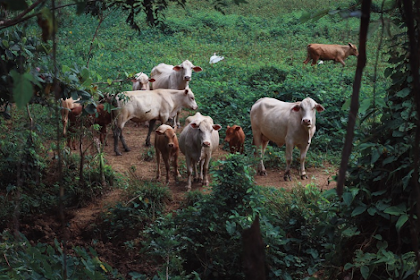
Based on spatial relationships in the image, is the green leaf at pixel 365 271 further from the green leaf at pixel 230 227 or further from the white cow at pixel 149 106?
the white cow at pixel 149 106

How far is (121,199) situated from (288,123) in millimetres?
2948

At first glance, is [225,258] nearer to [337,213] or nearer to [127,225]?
[337,213]

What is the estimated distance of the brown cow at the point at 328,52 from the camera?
55.5 ft

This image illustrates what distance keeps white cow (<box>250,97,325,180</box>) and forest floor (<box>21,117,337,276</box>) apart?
0.36 meters

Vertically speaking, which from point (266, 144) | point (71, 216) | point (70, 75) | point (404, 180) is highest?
point (70, 75)

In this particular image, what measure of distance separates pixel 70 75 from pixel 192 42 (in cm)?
1443

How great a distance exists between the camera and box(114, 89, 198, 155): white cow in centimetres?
957

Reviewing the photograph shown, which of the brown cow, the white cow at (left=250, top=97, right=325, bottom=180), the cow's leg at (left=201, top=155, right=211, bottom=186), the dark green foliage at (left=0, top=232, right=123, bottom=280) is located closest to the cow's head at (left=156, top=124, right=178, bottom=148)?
the cow's leg at (left=201, top=155, right=211, bottom=186)

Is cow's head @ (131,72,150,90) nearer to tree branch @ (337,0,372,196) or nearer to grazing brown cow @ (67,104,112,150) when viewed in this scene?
grazing brown cow @ (67,104,112,150)

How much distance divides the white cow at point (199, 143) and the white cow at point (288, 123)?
94cm

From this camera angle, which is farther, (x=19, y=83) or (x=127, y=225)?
(x=127, y=225)

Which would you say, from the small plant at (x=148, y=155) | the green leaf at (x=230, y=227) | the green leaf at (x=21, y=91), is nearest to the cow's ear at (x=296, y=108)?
the small plant at (x=148, y=155)

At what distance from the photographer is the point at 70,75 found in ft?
16.3

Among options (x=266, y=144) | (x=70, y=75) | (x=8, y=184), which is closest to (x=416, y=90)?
(x=70, y=75)
